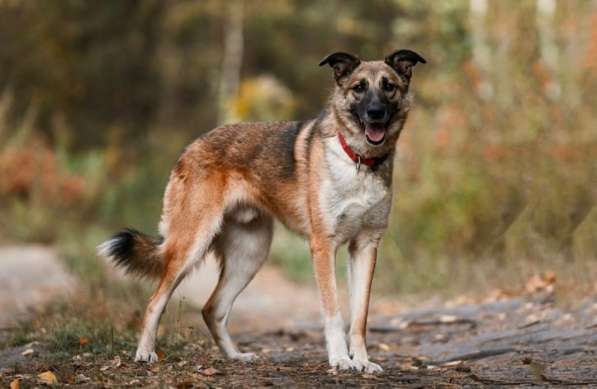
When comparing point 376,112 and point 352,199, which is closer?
point 376,112

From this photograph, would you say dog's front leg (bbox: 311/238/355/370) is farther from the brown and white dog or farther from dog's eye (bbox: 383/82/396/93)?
dog's eye (bbox: 383/82/396/93)

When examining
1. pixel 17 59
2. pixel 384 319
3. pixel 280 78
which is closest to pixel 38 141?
pixel 17 59

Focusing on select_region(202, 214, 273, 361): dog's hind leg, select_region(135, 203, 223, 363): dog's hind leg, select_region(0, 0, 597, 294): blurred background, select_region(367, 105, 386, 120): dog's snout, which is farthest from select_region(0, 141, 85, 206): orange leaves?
select_region(367, 105, 386, 120): dog's snout

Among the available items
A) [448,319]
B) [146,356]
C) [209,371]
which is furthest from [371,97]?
[448,319]

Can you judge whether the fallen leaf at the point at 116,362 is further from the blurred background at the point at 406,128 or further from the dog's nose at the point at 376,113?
the blurred background at the point at 406,128

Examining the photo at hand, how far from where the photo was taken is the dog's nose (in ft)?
20.1

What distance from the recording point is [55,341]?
676 centimetres

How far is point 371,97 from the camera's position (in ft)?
20.4

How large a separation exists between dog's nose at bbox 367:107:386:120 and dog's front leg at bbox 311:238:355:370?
850mm

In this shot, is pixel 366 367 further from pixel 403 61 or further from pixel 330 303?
pixel 403 61

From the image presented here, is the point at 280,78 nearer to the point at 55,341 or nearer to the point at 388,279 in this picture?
the point at 388,279

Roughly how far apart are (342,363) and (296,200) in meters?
1.24

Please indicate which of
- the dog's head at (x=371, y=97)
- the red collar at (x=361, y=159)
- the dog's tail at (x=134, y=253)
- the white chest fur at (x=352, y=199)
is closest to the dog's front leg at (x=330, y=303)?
the white chest fur at (x=352, y=199)

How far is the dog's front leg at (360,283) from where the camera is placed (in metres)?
6.15
